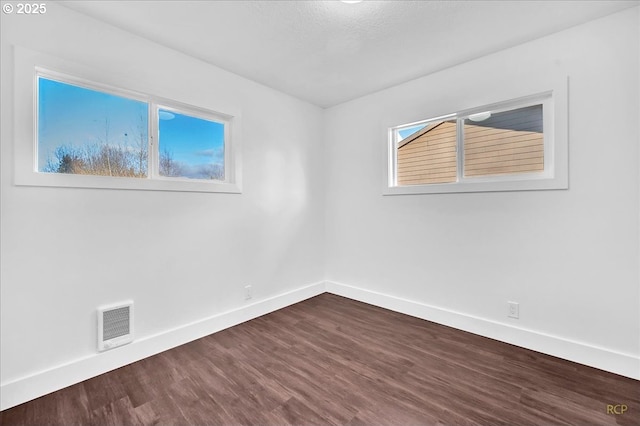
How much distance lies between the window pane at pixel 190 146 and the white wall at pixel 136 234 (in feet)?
0.70

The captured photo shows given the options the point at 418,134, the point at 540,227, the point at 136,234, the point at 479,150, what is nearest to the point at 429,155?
the point at 418,134

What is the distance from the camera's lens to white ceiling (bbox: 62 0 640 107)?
197 centimetres

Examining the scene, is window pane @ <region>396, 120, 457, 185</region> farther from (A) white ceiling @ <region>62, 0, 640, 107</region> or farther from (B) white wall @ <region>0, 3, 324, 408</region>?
(B) white wall @ <region>0, 3, 324, 408</region>

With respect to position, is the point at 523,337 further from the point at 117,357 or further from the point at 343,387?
the point at 117,357

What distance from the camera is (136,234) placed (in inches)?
89.9

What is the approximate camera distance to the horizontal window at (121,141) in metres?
1.96

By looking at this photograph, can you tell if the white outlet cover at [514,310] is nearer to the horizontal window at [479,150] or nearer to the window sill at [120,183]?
the horizontal window at [479,150]

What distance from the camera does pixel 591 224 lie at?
84.6 inches

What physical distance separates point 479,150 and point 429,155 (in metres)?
0.52

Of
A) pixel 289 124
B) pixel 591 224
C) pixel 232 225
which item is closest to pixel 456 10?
pixel 591 224

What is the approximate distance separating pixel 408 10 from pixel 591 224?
2.09 metres

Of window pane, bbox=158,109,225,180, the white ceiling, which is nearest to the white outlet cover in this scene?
the white ceiling

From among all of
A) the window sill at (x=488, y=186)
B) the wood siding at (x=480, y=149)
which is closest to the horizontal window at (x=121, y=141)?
the window sill at (x=488, y=186)

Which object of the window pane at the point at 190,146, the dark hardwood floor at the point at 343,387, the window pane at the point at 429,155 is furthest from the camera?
the window pane at the point at 429,155
